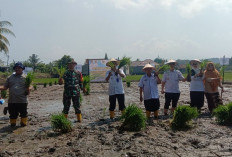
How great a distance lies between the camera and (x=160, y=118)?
21.0 feet

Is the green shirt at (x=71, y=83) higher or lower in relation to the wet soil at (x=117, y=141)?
higher

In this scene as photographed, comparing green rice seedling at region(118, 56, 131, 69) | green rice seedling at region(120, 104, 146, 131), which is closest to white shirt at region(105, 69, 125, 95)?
green rice seedling at region(118, 56, 131, 69)

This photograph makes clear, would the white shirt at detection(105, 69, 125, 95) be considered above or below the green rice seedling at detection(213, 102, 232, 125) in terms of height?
above

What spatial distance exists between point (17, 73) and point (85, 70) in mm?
29913

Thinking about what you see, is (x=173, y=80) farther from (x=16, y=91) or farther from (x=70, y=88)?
(x=16, y=91)

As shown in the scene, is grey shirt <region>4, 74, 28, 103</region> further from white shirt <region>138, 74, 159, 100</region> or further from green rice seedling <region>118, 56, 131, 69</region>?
white shirt <region>138, 74, 159, 100</region>

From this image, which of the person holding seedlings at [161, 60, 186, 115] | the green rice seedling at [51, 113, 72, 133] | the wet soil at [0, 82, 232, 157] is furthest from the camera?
the person holding seedlings at [161, 60, 186, 115]

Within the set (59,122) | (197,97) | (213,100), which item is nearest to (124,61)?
(197,97)

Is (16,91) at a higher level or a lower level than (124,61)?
lower

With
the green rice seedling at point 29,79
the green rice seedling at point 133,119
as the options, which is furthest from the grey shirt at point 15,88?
the green rice seedling at point 133,119

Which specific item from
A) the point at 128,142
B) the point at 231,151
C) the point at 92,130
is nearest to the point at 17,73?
the point at 92,130

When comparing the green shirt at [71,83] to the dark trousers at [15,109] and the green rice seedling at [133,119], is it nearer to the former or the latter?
the dark trousers at [15,109]

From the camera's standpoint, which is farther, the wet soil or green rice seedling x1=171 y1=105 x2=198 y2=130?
green rice seedling x1=171 y1=105 x2=198 y2=130

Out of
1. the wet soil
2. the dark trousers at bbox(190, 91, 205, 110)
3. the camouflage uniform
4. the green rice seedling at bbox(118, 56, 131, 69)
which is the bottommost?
the wet soil
